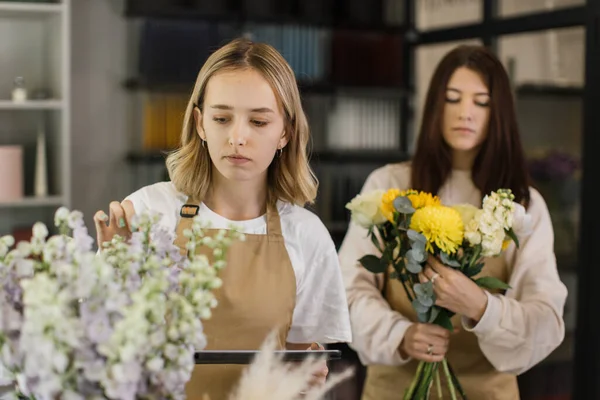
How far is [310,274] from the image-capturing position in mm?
1762

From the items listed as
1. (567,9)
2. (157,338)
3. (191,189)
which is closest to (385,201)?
(191,189)

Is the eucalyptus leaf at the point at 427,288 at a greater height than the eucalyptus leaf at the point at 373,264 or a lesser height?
lesser

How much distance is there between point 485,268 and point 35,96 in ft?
9.91

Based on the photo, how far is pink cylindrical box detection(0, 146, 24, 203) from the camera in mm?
4344

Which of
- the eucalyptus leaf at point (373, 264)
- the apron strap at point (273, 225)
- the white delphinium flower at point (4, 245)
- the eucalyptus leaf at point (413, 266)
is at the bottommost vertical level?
the eucalyptus leaf at point (373, 264)

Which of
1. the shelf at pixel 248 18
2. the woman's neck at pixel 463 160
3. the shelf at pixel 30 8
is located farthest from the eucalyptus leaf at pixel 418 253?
the shelf at pixel 248 18

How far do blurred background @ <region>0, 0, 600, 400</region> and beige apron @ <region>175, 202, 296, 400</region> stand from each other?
2349 mm

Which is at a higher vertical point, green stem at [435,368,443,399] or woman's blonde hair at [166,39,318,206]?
woman's blonde hair at [166,39,318,206]

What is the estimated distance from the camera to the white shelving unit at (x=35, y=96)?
4.41 meters

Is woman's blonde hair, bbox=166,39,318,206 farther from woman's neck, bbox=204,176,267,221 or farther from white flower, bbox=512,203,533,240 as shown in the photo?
white flower, bbox=512,203,533,240

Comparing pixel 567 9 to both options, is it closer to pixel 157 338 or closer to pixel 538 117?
pixel 538 117

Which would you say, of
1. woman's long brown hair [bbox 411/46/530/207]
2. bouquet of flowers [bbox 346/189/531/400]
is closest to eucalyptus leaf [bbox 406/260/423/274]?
bouquet of flowers [bbox 346/189/531/400]

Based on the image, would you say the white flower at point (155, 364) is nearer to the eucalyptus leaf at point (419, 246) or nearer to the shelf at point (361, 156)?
the eucalyptus leaf at point (419, 246)

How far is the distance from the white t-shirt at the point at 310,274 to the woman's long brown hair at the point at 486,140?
1.99 feet
